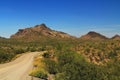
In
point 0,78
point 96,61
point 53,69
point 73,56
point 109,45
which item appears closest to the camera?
point 0,78

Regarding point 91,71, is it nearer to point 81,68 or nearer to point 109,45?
point 81,68

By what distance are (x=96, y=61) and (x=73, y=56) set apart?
19863 millimetres

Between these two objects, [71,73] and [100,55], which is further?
[100,55]

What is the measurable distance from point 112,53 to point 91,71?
128ft

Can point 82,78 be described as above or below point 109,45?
below

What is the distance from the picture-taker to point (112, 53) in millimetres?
62344

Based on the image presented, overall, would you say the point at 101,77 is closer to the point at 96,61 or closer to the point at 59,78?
the point at 59,78

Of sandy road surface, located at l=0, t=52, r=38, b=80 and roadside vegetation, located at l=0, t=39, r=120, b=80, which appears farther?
sandy road surface, located at l=0, t=52, r=38, b=80

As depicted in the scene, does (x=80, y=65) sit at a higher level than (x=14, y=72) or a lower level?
higher

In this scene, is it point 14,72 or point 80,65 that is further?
point 14,72

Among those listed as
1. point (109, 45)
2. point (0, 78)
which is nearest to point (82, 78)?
point (0, 78)

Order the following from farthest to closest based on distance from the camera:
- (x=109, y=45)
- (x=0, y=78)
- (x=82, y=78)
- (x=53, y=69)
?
(x=109, y=45)
(x=53, y=69)
(x=0, y=78)
(x=82, y=78)

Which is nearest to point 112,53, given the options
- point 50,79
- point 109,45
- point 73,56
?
point 109,45

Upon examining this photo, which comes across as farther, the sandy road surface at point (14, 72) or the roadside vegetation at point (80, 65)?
the sandy road surface at point (14, 72)
